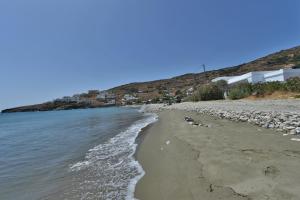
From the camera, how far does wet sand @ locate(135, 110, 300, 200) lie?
15.8 ft

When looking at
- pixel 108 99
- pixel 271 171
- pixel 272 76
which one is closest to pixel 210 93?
pixel 272 76

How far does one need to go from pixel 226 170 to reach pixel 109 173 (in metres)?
3.50

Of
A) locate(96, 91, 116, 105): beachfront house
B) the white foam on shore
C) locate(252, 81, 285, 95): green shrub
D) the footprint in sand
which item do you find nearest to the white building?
locate(252, 81, 285, 95): green shrub

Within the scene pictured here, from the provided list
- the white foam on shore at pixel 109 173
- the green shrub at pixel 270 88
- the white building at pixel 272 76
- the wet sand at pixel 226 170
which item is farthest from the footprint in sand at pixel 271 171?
the white building at pixel 272 76

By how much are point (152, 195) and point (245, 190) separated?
6.28ft

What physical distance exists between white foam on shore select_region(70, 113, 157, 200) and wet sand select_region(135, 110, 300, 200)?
0.97ft

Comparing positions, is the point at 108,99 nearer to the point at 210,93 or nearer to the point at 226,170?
the point at 210,93

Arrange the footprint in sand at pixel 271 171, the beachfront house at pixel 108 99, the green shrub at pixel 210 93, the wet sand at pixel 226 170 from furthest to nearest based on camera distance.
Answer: the beachfront house at pixel 108 99 < the green shrub at pixel 210 93 < the footprint in sand at pixel 271 171 < the wet sand at pixel 226 170

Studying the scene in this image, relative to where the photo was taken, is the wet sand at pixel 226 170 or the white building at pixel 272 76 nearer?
the wet sand at pixel 226 170

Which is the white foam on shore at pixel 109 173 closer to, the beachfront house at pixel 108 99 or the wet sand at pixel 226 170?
the wet sand at pixel 226 170

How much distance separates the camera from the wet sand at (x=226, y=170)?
15.8 feet

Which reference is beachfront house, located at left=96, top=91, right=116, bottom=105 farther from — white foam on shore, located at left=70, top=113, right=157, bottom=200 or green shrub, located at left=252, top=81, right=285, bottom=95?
white foam on shore, located at left=70, top=113, right=157, bottom=200

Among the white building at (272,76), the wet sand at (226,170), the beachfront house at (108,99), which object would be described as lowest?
the wet sand at (226,170)

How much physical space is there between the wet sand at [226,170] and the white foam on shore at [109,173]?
0.97 feet
